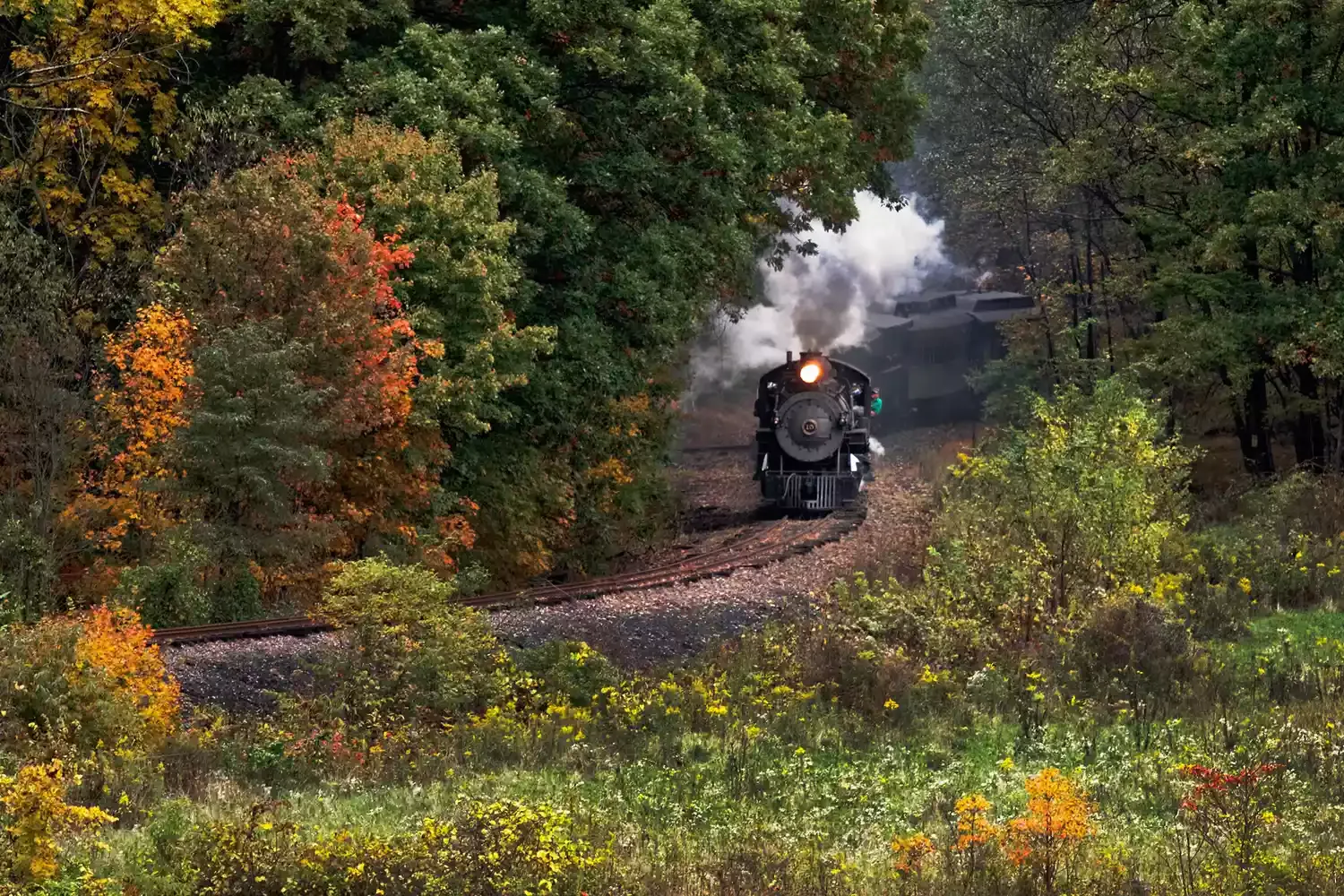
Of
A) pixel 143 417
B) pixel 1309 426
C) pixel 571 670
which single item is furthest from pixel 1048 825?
pixel 1309 426

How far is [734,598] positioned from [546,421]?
7.74 m

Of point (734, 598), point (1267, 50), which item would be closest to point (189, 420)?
point (734, 598)

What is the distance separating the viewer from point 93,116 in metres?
28.1

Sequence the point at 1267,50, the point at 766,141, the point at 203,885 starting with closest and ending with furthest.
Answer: the point at 203,885 → the point at 1267,50 → the point at 766,141

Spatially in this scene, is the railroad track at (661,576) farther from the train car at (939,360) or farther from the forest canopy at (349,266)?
the train car at (939,360)

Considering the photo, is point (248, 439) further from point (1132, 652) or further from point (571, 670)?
point (1132, 652)

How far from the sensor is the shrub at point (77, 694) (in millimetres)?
13938

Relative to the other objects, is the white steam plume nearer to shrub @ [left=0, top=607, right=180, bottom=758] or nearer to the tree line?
the tree line

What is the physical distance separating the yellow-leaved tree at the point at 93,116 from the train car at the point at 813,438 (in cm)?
1372

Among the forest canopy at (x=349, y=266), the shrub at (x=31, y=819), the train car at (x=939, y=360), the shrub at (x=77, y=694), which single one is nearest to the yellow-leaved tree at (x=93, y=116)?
the forest canopy at (x=349, y=266)

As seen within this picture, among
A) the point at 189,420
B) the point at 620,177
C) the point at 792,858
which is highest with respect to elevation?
→ the point at 620,177

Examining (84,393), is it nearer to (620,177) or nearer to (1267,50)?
(620,177)

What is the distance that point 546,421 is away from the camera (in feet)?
99.5

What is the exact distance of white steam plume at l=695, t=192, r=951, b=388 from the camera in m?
64.4
